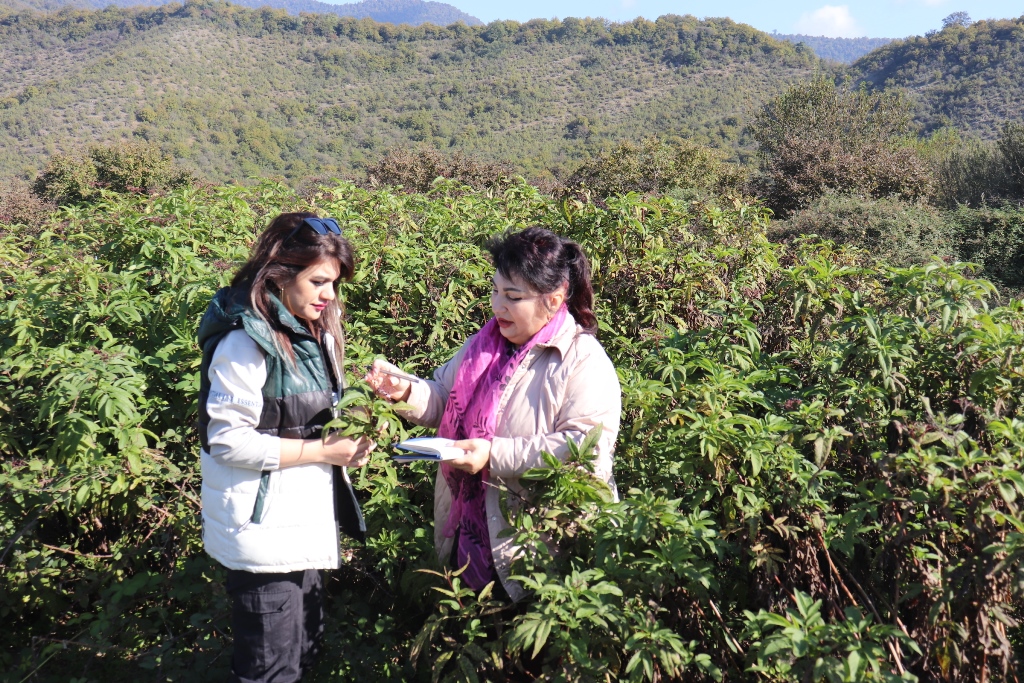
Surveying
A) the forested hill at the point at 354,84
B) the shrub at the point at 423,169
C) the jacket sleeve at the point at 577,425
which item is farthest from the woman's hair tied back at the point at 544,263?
the forested hill at the point at 354,84

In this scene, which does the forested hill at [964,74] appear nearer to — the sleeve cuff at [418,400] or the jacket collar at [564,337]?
the jacket collar at [564,337]

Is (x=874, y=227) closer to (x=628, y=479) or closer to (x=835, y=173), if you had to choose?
(x=835, y=173)

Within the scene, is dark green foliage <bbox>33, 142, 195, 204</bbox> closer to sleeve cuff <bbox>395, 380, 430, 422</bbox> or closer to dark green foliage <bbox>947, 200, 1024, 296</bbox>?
dark green foliage <bbox>947, 200, 1024, 296</bbox>

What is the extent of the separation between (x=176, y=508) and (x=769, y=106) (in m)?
24.2

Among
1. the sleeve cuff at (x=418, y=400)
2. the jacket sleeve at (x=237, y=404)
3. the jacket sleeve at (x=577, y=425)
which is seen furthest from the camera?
the sleeve cuff at (x=418, y=400)

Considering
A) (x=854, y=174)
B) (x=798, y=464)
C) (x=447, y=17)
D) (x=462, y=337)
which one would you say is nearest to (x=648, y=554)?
(x=798, y=464)

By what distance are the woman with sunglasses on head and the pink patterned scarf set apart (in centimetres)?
30

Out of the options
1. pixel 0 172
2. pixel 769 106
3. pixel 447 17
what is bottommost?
pixel 0 172

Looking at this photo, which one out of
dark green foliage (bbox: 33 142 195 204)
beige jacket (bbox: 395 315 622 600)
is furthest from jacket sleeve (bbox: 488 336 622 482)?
dark green foliage (bbox: 33 142 195 204)

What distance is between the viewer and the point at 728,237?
4.11 m

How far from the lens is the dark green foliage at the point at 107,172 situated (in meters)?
14.4

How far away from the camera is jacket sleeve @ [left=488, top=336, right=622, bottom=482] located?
2.09 m

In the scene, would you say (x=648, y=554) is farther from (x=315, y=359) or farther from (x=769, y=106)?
(x=769, y=106)

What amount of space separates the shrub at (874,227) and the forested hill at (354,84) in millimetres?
20189
